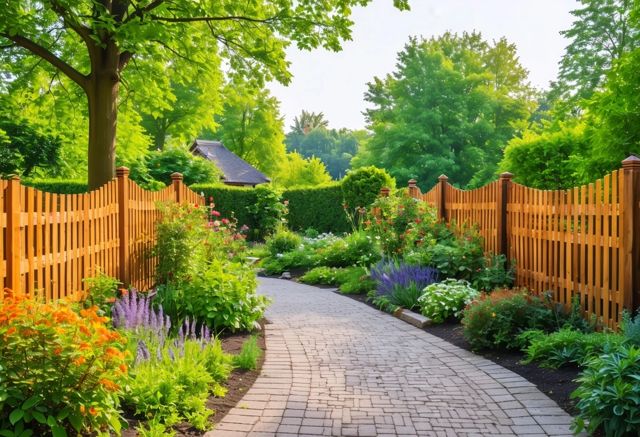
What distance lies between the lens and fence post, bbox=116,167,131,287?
7.30 m

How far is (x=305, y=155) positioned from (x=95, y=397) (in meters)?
87.4

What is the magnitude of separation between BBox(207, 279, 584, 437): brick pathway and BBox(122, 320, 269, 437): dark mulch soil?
3.1 inches

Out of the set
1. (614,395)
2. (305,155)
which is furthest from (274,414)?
(305,155)

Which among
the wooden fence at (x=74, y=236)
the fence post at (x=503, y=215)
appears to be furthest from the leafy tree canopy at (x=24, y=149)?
the fence post at (x=503, y=215)

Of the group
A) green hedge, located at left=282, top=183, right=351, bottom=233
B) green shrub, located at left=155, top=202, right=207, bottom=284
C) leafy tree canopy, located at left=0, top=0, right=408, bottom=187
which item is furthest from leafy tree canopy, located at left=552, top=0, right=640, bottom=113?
green shrub, located at left=155, top=202, right=207, bottom=284

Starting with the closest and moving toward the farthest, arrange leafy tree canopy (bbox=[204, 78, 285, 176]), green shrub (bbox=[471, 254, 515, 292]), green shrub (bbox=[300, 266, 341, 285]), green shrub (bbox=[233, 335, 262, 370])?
green shrub (bbox=[233, 335, 262, 370]), green shrub (bbox=[471, 254, 515, 292]), green shrub (bbox=[300, 266, 341, 285]), leafy tree canopy (bbox=[204, 78, 285, 176])

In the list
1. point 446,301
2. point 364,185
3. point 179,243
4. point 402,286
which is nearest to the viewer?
point 446,301

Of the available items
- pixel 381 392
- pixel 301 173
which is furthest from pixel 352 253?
pixel 301 173

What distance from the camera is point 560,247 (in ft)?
22.1

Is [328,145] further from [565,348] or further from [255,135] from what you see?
[565,348]

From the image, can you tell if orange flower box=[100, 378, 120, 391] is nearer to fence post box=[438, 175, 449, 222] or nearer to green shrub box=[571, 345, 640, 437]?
green shrub box=[571, 345, 640, 437]

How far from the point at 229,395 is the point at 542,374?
272cm

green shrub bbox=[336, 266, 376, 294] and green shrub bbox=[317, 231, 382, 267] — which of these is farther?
green shrub bbox=[317, 231, 382, 267]

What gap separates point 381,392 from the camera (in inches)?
189
